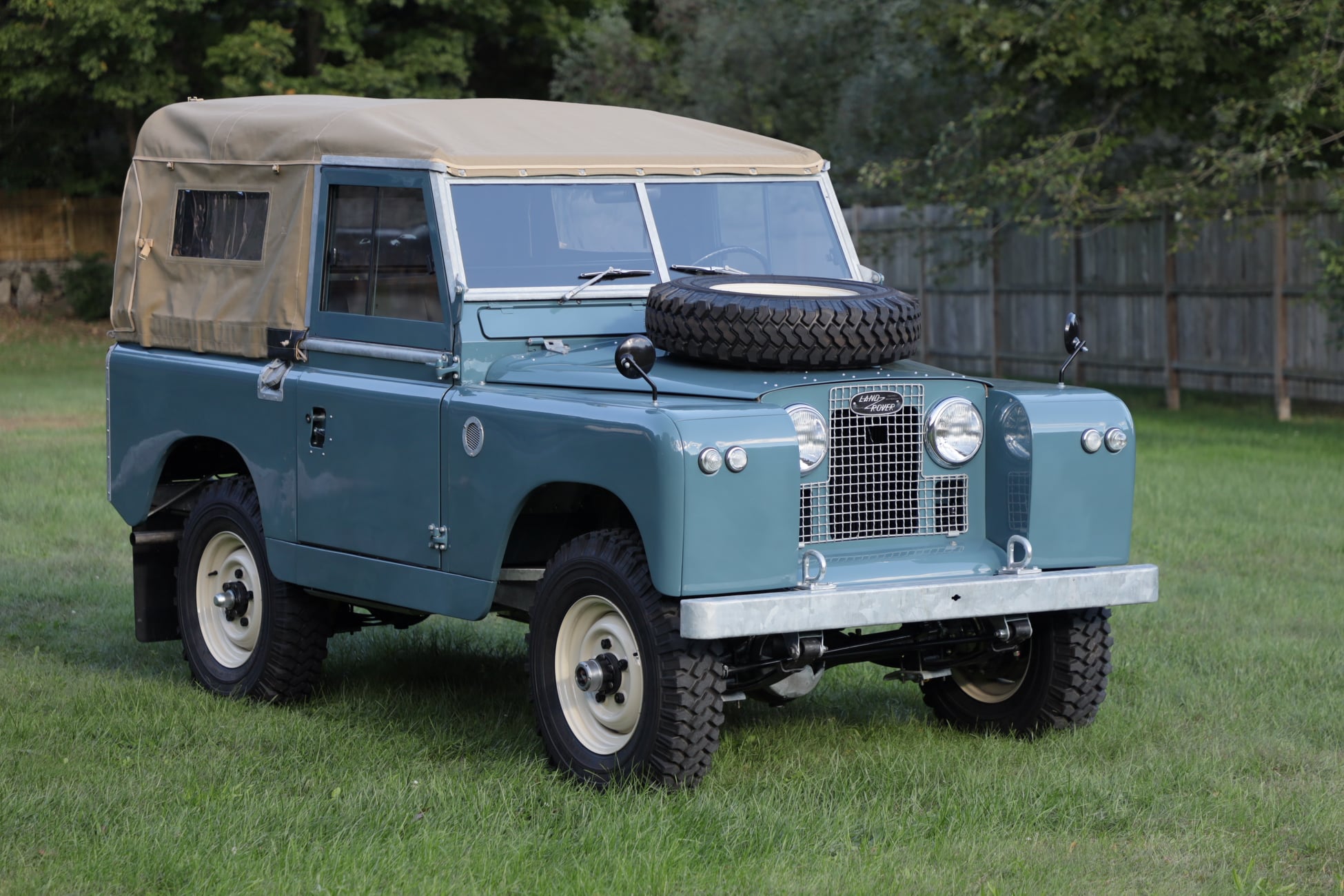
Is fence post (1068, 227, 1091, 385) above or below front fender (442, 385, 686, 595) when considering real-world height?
above

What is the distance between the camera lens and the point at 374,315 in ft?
22.4

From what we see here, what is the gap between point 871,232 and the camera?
23562mm

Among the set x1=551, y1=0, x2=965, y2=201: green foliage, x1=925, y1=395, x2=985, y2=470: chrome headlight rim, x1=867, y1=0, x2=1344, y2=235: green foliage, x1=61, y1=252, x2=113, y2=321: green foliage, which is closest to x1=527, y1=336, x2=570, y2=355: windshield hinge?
x1=925, y1=395, x2=985, y2=470: chrome headlight rim

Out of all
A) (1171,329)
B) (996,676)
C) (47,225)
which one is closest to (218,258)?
(996,676)

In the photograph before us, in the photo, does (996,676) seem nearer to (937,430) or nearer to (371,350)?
(937,430)

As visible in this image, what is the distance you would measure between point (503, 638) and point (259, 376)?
6.87 ft

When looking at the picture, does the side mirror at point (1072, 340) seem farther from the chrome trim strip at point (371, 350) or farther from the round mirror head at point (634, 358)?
the chrome trim strip at point (371, 350)

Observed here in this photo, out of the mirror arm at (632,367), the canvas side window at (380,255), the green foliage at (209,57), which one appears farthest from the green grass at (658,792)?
the green foliage at (209,57)

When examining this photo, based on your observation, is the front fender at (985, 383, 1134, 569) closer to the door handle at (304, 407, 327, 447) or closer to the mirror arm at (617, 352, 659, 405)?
the mirror arm at (617, 352, 659, 405)

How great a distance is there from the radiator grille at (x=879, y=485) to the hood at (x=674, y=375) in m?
0.10

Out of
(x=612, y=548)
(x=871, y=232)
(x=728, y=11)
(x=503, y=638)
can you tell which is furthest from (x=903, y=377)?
(x=728, y=11)

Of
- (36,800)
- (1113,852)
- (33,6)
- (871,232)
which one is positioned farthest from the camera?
(33,6)

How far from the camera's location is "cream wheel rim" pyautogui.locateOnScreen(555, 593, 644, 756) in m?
5.73

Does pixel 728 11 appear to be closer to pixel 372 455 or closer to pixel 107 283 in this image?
pixel 107 283
